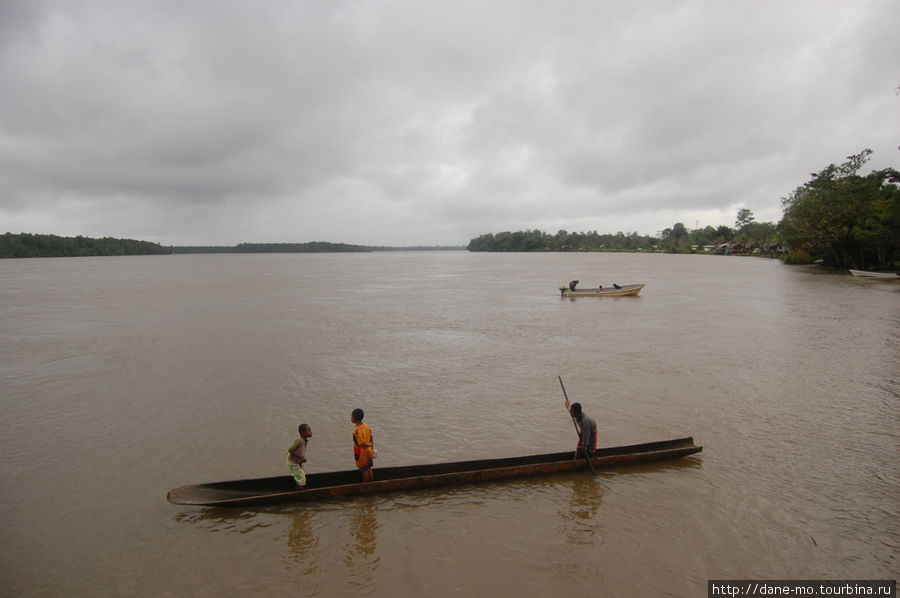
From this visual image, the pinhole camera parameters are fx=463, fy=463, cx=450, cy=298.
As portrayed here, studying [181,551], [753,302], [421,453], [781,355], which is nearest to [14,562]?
[181,551]

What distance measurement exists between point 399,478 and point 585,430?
349 centimetres

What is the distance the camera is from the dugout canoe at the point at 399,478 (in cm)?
764

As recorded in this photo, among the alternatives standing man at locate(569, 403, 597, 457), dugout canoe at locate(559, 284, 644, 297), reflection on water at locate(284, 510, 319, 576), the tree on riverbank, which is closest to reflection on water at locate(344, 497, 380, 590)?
reflection on water at locate(284, 510, 319, 576)

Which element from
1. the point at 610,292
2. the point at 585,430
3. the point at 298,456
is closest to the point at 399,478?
the point at 298,456

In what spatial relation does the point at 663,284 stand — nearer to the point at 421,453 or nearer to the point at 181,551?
the point at 421,453

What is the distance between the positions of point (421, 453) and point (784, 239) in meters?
96.9

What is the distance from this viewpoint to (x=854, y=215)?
49.3 metres

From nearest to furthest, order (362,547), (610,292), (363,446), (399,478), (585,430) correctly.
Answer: (362,547) < (363,446) < (399,478) < (585,430) < (610,292)

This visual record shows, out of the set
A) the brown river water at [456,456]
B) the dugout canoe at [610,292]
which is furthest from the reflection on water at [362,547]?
the dugout canoe at [610,292]

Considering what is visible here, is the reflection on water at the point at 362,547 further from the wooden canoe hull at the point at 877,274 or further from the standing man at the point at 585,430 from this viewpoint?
the wooden canoe hull at the point at 877,274

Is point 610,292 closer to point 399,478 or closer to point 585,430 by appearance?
point 585,430

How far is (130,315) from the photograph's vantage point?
100 ft

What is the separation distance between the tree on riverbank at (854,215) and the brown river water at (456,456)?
30.3 metres

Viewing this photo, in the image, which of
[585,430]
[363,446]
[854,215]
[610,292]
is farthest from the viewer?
[854,215]
